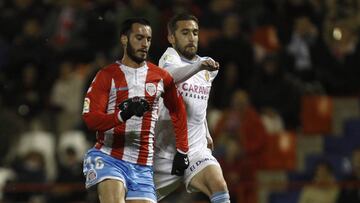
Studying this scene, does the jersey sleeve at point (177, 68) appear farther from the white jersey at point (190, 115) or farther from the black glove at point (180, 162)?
the black glove at point (180, 162)

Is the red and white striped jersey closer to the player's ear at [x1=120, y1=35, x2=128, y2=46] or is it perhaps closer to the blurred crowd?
the player's ear at [x1=120, y1=35, x2=128, y2=46]

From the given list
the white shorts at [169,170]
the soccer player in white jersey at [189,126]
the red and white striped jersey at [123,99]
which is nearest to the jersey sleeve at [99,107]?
the red and white striped jersey at [123,99]

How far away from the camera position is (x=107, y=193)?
852 cm

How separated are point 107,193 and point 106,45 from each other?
27.0 feet

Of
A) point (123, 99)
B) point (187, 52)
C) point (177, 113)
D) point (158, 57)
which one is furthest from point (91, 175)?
point (158, 57)

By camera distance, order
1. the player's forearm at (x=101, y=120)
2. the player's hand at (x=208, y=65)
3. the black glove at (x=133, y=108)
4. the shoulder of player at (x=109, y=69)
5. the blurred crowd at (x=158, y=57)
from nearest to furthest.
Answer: the black glove at (x=133, y=108) → the player's forearm at (x=101, y=120) → the player's hand at (x=208, y=65) → the shoulder of player at (x=109, y=69) → the blurred crowd at (x=158, y=57)

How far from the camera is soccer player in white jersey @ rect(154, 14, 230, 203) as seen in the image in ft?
30.4

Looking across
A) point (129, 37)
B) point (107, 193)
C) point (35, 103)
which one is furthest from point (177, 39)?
point (35, 103)

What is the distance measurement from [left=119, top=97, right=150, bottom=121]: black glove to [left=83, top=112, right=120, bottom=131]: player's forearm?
0.09 m

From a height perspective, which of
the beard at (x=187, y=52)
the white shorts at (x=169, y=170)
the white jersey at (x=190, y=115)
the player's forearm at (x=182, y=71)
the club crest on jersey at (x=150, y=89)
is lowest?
the white shorts at (x=169, y=170)

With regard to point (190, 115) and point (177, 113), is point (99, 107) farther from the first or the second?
point (190, 115)

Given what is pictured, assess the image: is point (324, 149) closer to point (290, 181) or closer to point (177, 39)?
point (290, 181)

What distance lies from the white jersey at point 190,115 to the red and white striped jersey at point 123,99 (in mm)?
359

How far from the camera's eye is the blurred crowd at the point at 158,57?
48.7 feet
